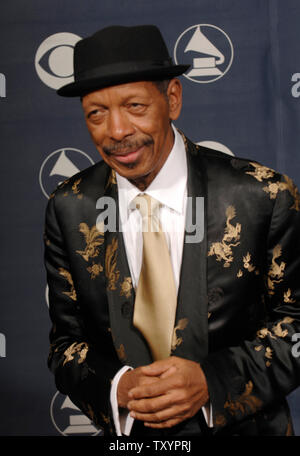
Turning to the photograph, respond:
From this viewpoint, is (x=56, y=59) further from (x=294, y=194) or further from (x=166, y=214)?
(x=294, y=194)

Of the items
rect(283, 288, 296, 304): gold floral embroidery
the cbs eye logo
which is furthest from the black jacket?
the cbs eye logo

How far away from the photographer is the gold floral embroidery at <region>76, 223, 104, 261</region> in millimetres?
1076

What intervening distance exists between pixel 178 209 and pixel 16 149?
1.59 ft

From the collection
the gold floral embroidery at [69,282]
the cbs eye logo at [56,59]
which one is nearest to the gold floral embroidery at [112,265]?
the gold floral embroidery at [69,282]

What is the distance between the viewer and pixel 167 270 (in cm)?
103

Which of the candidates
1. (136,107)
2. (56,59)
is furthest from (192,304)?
(56,59)

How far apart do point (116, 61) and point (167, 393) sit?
1.99 ft

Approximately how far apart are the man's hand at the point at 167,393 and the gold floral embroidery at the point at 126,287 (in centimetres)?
14

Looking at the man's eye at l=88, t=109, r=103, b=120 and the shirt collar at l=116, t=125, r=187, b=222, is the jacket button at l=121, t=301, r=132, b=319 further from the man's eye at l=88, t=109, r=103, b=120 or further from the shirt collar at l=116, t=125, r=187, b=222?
the man's eye at l=88, t=109, r=103, b=120

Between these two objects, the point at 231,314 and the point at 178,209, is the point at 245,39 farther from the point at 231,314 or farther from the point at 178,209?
the point at 231,314

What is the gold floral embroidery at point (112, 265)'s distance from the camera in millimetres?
1043

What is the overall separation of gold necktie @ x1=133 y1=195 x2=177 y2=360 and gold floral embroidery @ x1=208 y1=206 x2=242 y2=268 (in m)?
0.09

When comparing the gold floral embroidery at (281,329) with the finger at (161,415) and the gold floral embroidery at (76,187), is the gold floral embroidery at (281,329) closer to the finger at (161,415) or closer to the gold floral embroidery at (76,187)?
the finger at (161,415)

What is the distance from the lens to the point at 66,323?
1123mm
